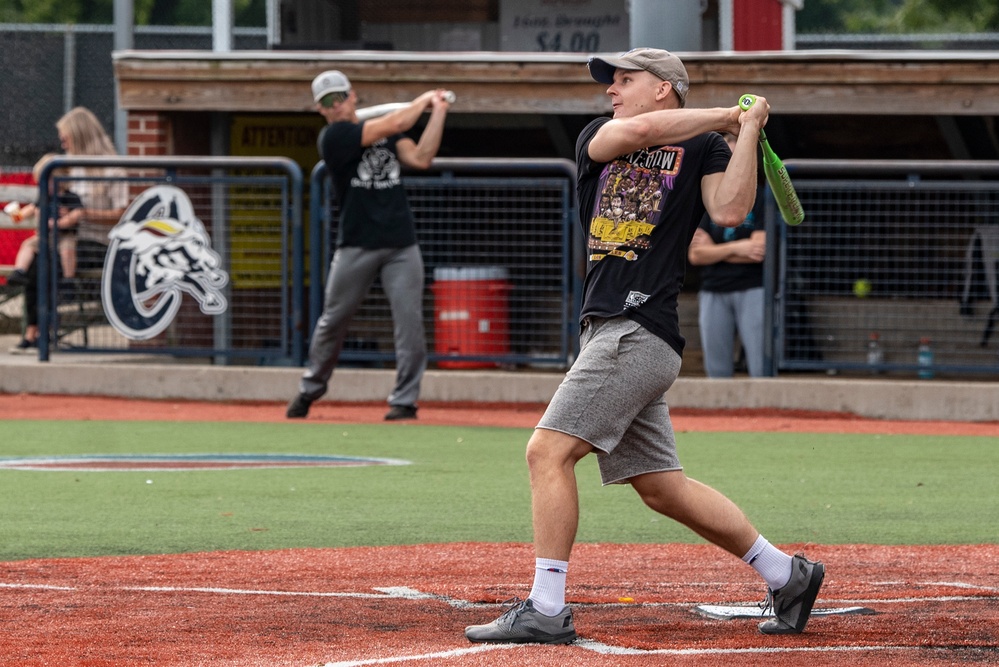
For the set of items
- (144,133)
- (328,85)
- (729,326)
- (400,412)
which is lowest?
(400,412)

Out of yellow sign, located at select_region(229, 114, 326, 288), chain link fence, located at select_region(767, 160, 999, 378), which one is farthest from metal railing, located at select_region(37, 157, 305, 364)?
chain link fence, located at select_region(767, 160, 999, 378)

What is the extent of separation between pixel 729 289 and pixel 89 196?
208 inches

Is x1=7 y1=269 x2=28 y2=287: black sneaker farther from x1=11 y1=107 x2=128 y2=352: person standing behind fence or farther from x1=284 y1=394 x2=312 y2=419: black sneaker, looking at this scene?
x1=284 y1=394 x2=312 y2=419: black sneaker

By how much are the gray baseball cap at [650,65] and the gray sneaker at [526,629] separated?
1.55 meters

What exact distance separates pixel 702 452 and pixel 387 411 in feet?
10.8

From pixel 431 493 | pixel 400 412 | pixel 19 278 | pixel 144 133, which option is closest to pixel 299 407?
pixel 400 412

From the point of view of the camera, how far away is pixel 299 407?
1161cm

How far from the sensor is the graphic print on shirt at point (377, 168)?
1082cm

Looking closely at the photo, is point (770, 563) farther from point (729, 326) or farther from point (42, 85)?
point (42, 85)

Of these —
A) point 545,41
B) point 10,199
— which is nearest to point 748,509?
point 545,41

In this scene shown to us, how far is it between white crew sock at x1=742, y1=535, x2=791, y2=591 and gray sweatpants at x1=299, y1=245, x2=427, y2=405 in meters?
6.07

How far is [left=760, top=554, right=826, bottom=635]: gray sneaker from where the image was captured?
4.89 m

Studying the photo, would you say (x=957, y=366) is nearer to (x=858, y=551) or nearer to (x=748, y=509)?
(x=748, y=509)

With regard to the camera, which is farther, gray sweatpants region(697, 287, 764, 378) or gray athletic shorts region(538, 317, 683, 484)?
gray sweatpants region(697, 287, 764, 378)
